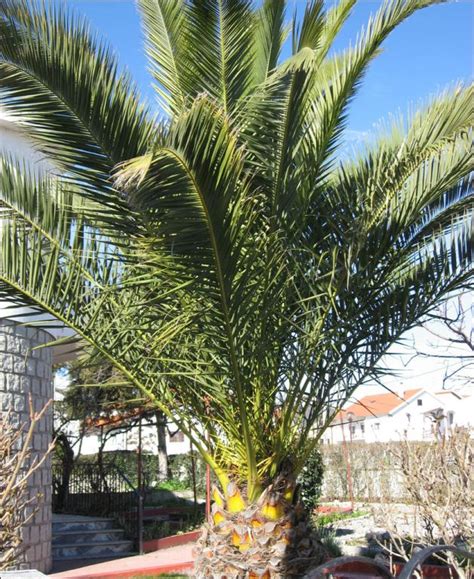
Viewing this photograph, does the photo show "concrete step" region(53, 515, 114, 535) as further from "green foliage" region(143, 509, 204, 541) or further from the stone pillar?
the stone pillar

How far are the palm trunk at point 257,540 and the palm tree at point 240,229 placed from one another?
16 mm

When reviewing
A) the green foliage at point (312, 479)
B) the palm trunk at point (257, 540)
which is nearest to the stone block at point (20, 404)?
the palm trunk at point (257, 540)

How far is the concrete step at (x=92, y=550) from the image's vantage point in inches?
481

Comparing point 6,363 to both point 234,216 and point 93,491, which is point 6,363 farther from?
point 93,491

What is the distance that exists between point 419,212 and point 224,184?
2245 millimetres

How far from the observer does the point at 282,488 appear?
605 centimetres

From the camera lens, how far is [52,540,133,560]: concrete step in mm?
12208

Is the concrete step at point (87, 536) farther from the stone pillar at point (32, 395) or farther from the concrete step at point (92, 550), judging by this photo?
the stone pillar at point (32, 395)

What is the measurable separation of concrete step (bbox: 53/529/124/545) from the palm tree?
23.0ft

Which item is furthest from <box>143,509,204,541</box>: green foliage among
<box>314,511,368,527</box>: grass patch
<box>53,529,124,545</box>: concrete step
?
<box>314,511,368,527</box>: grass patch

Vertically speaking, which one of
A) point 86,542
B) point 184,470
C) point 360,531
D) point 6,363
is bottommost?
point 360,531

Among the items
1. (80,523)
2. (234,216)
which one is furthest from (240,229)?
(80,523)

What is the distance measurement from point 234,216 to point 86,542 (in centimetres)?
950

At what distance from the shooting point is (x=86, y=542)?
12680 mm
